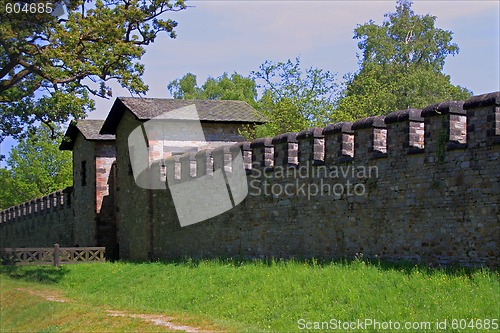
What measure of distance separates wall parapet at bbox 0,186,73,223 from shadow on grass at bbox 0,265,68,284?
9434 mm

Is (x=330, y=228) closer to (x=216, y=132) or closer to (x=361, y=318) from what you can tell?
(x=361, y=318)

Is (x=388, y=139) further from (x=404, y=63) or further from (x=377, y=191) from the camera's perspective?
(x=404, y=63)

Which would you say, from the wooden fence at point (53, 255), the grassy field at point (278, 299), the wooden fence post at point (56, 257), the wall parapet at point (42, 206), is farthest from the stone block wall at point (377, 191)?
the wall parapet at point (42, 206)

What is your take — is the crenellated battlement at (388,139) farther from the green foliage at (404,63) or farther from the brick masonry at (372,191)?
the green foliage at (404,63)

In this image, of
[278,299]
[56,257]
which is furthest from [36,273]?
[278,299]

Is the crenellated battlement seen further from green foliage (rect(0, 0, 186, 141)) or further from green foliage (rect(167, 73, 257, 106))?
green foliage (rect(167, 73, 257, 106))

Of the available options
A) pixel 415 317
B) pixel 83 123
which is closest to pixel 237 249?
pixel 415 317

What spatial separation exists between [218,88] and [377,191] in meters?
54.9

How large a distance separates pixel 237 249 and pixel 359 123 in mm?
6039

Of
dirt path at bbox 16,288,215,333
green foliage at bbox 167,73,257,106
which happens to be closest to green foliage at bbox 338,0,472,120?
green foliage at bbox 167,73,257,106

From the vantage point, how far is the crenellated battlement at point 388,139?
531 inches

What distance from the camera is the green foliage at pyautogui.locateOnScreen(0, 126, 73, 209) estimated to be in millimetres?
56500

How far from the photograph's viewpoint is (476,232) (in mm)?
13531

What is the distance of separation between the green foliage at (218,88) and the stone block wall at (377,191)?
45687 millimetres
